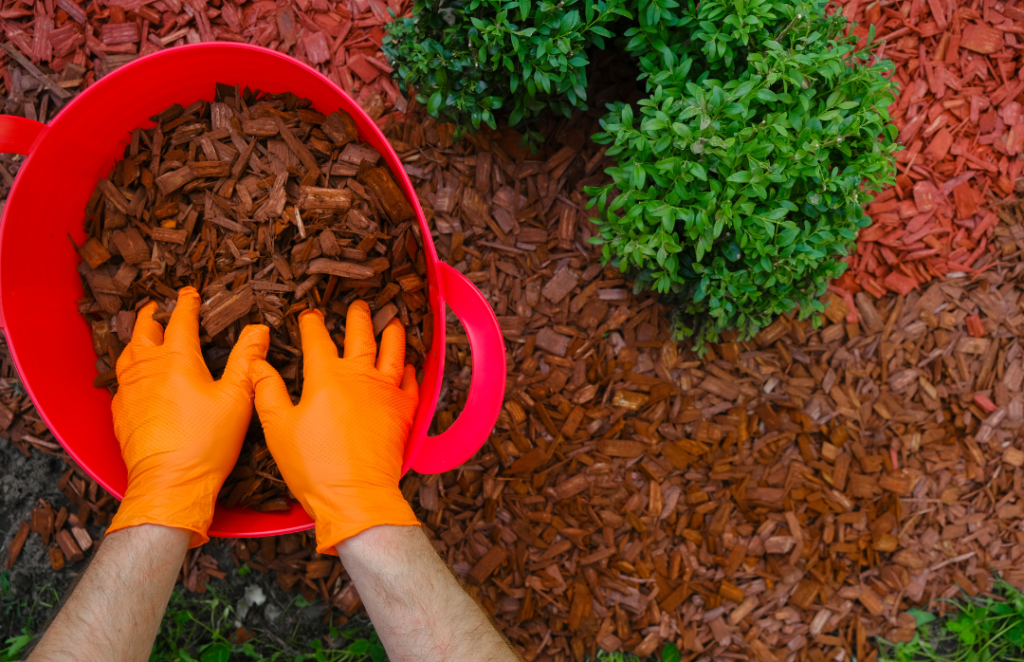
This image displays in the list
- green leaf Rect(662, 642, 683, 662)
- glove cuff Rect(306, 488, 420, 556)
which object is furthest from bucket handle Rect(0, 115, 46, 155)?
green leaf Rect(662, 642, 683, 662)

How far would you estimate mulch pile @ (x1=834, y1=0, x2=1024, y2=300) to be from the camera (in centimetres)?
244

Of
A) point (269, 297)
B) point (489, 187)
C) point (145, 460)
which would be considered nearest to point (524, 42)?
point (489, 187)

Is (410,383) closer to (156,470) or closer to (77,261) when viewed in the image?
(156,470)

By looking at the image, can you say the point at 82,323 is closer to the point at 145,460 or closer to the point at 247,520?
the point at 145,460

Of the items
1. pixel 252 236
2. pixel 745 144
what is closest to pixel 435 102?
pixel 252 236

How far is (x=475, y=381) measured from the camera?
5.82ft

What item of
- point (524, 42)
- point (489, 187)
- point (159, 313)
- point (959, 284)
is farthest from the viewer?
point (959, 284)

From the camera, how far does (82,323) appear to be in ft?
6.33

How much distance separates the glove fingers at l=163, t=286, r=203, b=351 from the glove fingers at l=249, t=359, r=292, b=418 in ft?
0.65

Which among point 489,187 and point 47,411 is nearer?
point 47,411

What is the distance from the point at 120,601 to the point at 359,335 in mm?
918

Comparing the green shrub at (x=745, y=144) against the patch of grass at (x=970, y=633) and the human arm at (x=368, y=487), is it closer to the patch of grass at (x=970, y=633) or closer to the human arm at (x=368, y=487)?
the human arm at (x=368, y=487)

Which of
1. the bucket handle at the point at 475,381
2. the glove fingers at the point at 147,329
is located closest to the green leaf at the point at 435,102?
the bucket handle at the point at 475,381

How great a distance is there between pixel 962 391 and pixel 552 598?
1921 millimetres
